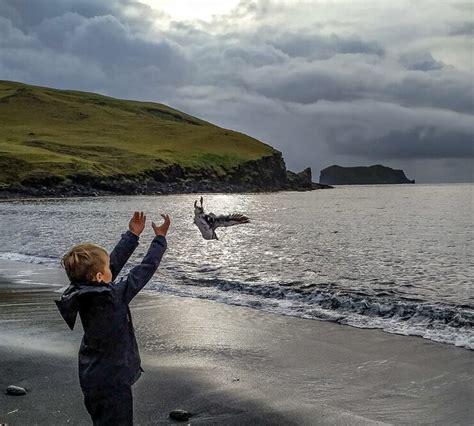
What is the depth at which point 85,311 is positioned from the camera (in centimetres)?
541

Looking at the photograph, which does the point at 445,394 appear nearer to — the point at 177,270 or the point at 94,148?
the point at 177,270

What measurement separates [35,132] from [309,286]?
186 meters

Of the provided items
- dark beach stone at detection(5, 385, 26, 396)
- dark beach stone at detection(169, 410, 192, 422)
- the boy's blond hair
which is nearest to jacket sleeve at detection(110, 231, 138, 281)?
the boy's blond hair

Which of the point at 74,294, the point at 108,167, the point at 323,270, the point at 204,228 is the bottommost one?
the point at 323,270

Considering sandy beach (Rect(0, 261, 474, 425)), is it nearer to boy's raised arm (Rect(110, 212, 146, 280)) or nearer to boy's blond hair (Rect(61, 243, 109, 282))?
boy's raised arm (Rect(110, 212, 146, 280))

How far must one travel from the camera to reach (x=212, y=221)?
37.7 feet

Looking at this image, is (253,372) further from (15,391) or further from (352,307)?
(352,307)

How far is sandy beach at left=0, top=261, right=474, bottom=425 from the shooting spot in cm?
768

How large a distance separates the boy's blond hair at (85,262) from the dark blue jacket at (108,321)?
117 millimetres

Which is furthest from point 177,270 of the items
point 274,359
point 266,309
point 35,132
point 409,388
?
point 35,132

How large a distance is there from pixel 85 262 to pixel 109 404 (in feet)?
4.98

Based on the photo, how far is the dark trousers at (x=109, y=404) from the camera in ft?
18.4

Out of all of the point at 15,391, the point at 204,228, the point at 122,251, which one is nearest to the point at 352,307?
the point at 204,228

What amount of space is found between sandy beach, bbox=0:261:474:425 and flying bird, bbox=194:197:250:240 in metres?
2.32
